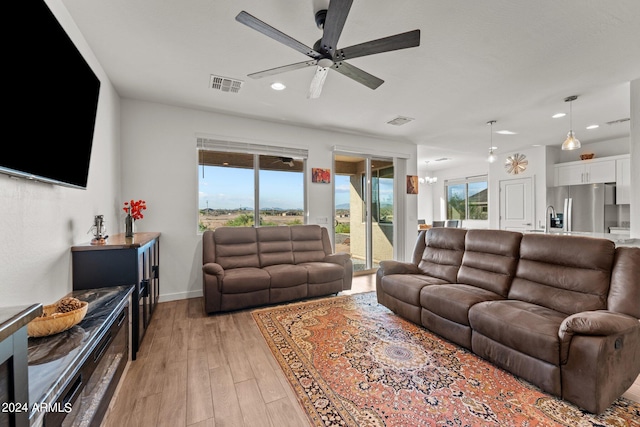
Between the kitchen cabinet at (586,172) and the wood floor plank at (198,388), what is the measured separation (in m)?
7.23

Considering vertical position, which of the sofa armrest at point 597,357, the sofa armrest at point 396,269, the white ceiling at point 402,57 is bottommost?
the sofa armrest at point 597,357

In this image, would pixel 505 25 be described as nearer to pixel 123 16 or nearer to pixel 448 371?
pixel 448 371

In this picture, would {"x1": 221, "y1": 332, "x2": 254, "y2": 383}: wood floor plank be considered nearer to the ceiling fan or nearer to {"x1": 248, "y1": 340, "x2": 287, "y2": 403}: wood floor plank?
{"x1": 248, "y1": 340, "x2": 287, "y2": 403}: wood floor plank

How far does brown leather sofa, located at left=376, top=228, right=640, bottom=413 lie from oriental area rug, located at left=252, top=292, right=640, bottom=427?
11 centimetres

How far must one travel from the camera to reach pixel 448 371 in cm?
212

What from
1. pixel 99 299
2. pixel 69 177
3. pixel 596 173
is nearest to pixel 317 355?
pixel 99 299

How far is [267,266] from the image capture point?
155 inches

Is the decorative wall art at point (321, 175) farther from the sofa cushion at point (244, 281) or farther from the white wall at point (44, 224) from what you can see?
the white wall at point (44, 224)

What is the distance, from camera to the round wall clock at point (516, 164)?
20.2 ft

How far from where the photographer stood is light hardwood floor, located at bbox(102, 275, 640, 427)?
1677 mm

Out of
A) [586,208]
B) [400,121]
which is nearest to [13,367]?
[400,121]

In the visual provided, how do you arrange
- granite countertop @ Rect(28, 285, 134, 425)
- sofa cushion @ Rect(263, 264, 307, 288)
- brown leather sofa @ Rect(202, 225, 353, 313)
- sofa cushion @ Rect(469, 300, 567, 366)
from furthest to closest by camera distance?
sofa cushion @ Rect(263, 264, 307, 288) → brown leather sofa @ Rect(202, 225, 353, 313) → sofa cushion @ Rect(469, 300, 567, 366) → granite countertop @ Rect(28, 285, 134, 425)

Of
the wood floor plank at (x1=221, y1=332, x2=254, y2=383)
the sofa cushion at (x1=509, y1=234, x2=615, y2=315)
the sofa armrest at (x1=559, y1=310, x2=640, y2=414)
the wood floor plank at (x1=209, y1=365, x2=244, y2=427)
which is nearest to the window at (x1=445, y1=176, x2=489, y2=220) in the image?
the sofa cushion at (x1=509, y1=234, x2=615, y2=315)

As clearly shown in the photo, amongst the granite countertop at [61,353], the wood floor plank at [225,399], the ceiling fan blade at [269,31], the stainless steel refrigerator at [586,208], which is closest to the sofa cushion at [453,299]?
the wood floor plank at [225,399]
